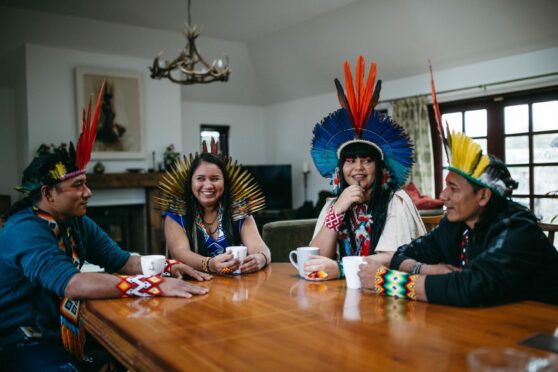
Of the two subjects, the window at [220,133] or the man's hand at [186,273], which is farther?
the window at [220,133]

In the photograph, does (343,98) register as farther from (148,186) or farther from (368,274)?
(148,186)

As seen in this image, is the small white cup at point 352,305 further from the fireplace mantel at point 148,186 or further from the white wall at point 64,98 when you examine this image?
the white wall at point 64,98

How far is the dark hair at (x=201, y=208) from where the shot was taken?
7.63ft

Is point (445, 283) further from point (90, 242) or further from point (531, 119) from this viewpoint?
point (531, 119)

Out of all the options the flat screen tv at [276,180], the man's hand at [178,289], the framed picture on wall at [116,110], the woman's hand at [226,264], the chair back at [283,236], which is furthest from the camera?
the flat screen tv at [276,180]

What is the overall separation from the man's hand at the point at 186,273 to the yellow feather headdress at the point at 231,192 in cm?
60

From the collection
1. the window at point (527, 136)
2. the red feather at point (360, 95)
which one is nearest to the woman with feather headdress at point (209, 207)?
the red feather at point (360, 95)

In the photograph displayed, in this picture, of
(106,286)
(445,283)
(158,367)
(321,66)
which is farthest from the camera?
(321,66)

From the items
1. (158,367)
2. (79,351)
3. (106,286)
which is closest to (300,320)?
(158,367)

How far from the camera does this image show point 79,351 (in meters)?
1.59

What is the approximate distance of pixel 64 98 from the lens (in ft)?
20.7

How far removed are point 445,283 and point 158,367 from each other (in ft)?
2.55

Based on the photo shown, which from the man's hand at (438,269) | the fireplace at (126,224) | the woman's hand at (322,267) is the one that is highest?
the man's hand at (438,269)

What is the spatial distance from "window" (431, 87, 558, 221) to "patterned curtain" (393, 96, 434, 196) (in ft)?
1.72
